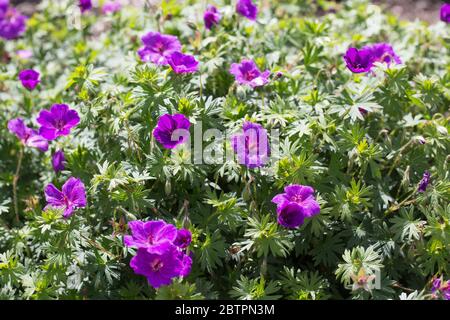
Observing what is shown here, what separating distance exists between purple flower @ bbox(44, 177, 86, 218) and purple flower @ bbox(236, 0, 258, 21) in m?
1.33

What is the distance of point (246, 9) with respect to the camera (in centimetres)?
332

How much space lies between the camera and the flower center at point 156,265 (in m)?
2.29

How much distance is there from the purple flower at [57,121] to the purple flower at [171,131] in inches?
19.8

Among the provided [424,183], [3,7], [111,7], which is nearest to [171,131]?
[424,183]

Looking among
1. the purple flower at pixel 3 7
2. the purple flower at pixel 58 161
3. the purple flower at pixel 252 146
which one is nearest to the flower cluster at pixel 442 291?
the purple flower at pixel 252 146

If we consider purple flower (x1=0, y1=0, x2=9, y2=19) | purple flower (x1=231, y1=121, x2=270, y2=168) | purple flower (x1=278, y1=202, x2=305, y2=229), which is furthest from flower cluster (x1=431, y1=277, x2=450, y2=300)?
purple flower (x1=0, y1=0, x2=9, y2=19)

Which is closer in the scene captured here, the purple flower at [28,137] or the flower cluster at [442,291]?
the flower cluster at [442,291]

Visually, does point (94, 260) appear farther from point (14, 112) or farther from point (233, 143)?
point (14, 112)

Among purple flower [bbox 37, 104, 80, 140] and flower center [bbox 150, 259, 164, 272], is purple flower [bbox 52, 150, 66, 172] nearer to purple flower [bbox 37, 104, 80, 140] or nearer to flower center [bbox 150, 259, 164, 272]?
purple flower [bbox 37, 104, 80, 140]

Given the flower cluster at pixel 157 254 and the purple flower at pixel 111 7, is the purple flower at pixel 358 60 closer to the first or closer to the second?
the flower cluster at pixel 157 254

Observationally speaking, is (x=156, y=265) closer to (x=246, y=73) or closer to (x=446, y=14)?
(x=246, y=73)

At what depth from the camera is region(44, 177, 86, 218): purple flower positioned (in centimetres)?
253

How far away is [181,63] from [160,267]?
944 mm

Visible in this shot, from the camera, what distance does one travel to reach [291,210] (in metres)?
2.41
